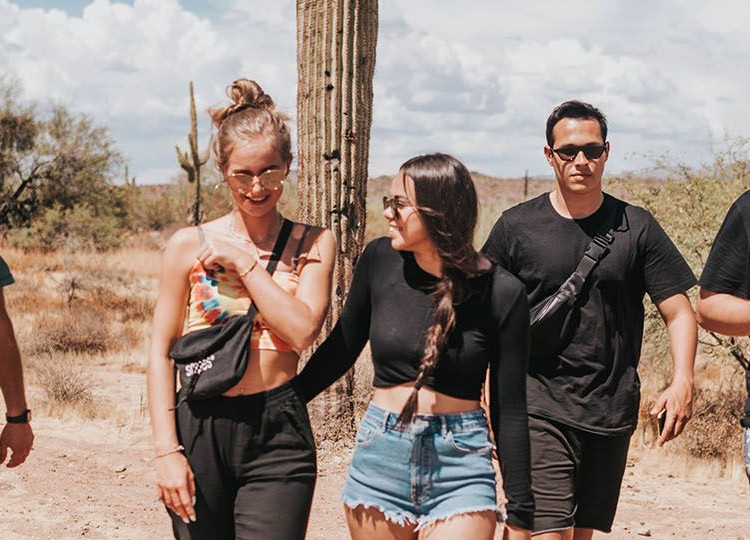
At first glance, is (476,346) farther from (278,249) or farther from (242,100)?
(242,100)

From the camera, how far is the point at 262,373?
9.95ft

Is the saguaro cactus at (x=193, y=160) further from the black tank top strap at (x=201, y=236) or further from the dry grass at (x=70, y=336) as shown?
the black tank top strap at (x=201, y=236)

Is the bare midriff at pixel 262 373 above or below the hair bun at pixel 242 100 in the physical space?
below

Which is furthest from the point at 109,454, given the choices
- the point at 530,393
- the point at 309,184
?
the point at 530,393

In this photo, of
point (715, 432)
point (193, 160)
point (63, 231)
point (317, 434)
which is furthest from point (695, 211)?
point (63, 231)

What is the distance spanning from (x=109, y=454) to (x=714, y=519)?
4.58m

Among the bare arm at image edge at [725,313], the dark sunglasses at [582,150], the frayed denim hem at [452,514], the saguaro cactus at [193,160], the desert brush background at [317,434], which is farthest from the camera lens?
the saguaro cactus at [193,160]

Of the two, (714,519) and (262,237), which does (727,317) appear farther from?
(714,519)

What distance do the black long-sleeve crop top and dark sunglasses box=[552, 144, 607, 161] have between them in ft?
3.78

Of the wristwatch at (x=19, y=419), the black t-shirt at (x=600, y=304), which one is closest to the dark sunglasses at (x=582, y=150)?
the black t-shirt at (x=600, y=304)

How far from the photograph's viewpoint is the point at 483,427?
10.0 ft

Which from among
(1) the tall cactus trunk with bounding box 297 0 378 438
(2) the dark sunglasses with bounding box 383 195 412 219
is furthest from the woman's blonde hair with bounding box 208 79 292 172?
(1) the tall cactus trunk with bounding box 297 0 378 438

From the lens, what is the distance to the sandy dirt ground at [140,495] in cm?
672

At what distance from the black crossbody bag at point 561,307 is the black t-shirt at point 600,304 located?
0.03 metres
